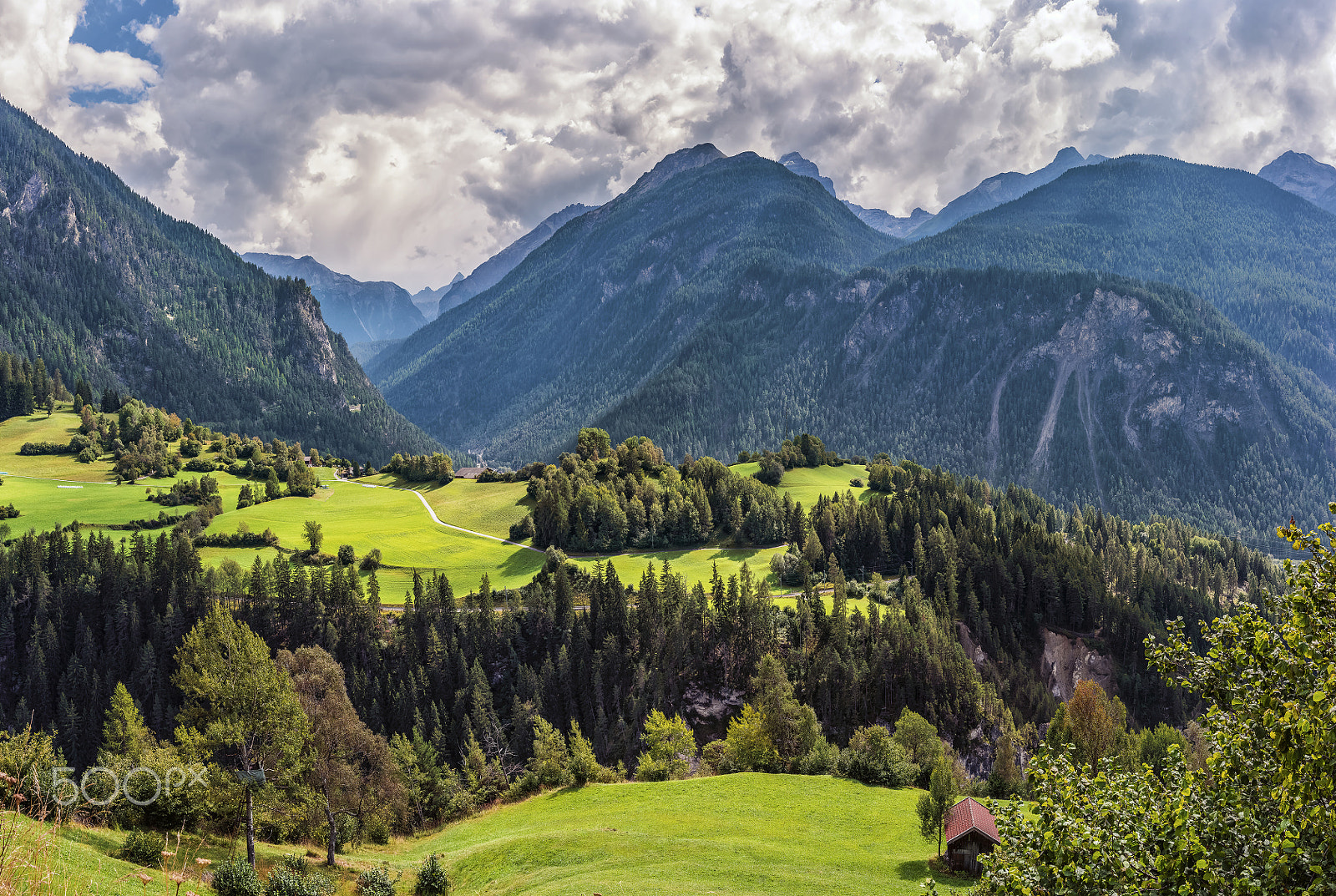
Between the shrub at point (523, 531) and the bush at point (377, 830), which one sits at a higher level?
the shrub at point (523, 531)

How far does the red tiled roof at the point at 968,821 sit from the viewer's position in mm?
45031

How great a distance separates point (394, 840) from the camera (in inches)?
2389

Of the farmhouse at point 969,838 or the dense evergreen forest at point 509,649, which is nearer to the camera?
the farmhouse at point 969,838

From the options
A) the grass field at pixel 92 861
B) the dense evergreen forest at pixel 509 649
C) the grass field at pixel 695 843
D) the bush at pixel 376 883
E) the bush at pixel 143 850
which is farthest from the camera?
the dense evergreen forest at pixel 509 649

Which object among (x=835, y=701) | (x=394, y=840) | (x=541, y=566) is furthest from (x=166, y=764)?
(x=541, y=566)

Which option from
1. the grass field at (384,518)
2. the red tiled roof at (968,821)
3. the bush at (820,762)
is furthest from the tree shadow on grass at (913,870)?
the grass field at (384,518)

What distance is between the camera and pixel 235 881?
1229 inches

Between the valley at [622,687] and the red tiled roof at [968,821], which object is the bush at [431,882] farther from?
the red tiled roof at [968,821]

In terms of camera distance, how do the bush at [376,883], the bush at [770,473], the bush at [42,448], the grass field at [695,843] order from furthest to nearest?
the bush at [770,473]
the bush at [42,448]
the grass field at [695,843]
the bush at [376,883]

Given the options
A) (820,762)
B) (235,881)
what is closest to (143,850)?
(235,881)

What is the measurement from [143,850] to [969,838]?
147 feet

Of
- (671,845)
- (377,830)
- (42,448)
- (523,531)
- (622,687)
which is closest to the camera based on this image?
(671,845)

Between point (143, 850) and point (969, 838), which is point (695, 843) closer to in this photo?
point (969, 838)

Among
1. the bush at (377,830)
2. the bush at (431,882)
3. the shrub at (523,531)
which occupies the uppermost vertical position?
the shrub at (523,531)
